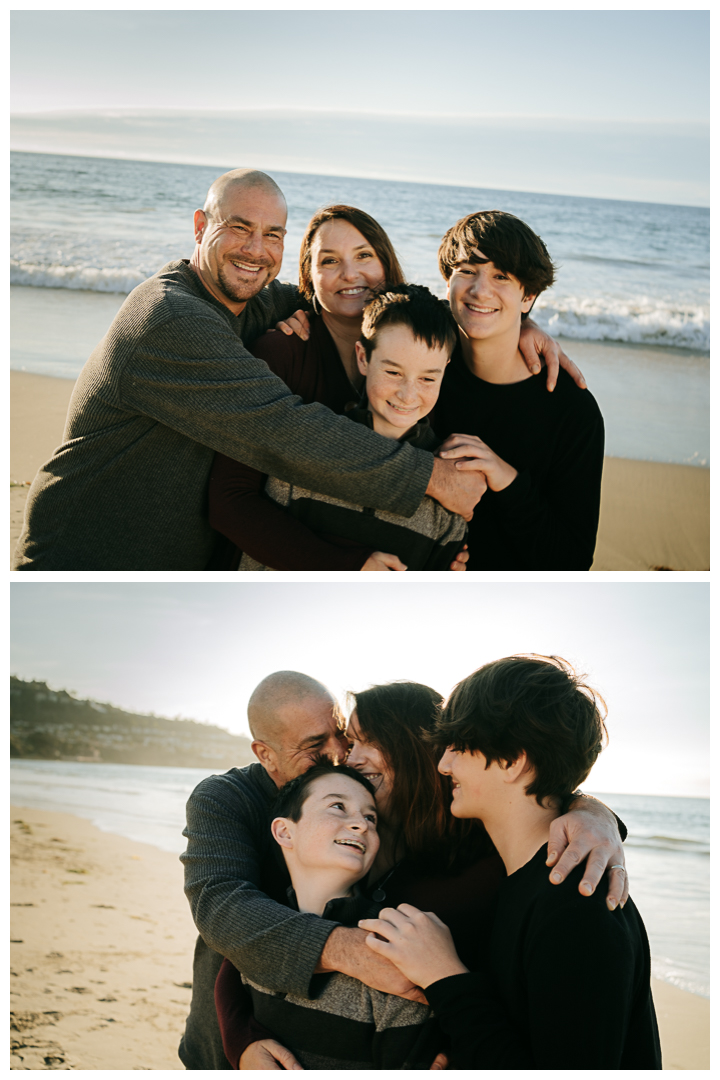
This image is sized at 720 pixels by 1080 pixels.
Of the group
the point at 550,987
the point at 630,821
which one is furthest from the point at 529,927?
the point at 630,821

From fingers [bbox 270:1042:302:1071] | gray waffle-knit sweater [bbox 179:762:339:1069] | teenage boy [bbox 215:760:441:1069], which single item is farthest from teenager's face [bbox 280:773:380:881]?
fingers [bbox 270:1042:302:1071]

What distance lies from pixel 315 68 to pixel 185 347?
9.30 m

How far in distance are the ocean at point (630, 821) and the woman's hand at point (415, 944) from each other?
4.54 m

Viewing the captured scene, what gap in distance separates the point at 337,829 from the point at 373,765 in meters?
A: 0.23

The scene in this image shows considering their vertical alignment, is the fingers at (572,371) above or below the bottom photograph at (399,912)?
above

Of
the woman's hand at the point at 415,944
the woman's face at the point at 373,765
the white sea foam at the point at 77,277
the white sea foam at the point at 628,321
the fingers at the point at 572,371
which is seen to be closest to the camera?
the woman's hand at the point at 415,944

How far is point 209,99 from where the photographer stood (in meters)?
10.5

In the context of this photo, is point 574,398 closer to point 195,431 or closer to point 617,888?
point 195,431

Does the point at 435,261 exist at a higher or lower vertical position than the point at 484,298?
higher

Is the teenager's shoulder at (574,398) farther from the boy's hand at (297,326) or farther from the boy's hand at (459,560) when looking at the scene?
the boy's hand at (297,326)

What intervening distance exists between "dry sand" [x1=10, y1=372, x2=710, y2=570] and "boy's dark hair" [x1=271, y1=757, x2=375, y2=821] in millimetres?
3040

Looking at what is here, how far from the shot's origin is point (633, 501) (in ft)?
16.8

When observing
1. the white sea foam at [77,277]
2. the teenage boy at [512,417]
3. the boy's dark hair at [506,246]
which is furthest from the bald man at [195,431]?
the white sea foam at [77,277]

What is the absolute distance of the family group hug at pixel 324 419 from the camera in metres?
2.11
